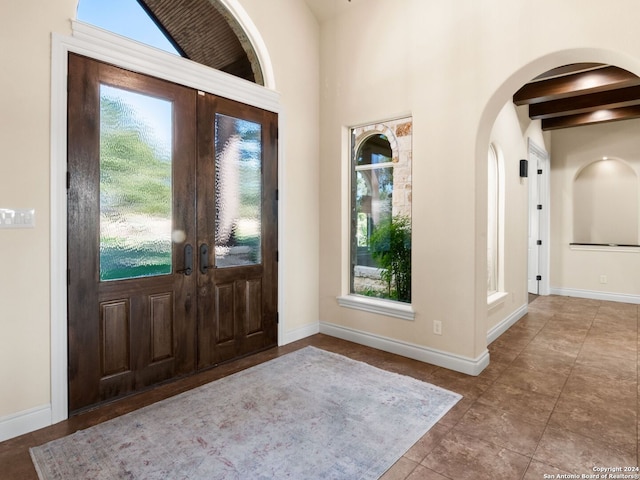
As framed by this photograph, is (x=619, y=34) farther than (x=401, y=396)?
No

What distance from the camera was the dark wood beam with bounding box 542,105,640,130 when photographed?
5070 mm

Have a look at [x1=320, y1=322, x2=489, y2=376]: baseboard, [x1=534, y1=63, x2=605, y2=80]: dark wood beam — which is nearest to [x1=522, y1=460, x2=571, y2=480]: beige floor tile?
[x1=320, y1=322, x2=489, y2=376]: baseboard

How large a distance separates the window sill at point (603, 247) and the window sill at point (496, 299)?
9.61 ft

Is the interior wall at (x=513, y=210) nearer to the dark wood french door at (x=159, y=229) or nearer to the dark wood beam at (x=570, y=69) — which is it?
the dark wood beam at (x=570, y=69)

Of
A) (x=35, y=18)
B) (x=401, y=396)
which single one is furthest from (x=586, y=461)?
(x=35, y=18)

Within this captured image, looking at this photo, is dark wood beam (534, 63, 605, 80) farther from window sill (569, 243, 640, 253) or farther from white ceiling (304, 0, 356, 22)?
window sill (569, 243, 640, 253)

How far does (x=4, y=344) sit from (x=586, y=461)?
11.0ft

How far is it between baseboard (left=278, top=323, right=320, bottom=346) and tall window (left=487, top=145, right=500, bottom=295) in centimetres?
214

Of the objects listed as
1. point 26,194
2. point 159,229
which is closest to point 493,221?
point 159,229

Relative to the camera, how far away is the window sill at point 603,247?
5.65 metres

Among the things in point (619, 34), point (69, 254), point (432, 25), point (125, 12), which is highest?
point (432, 25)

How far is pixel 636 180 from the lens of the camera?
5.88 m

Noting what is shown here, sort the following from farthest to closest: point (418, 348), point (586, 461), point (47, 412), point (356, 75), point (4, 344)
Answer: point (356, 75) → point (418, 348) → point (47, 412) → point (4, 344) → point (586, 461)

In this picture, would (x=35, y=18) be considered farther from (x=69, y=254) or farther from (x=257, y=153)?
(x=257, y=153)
